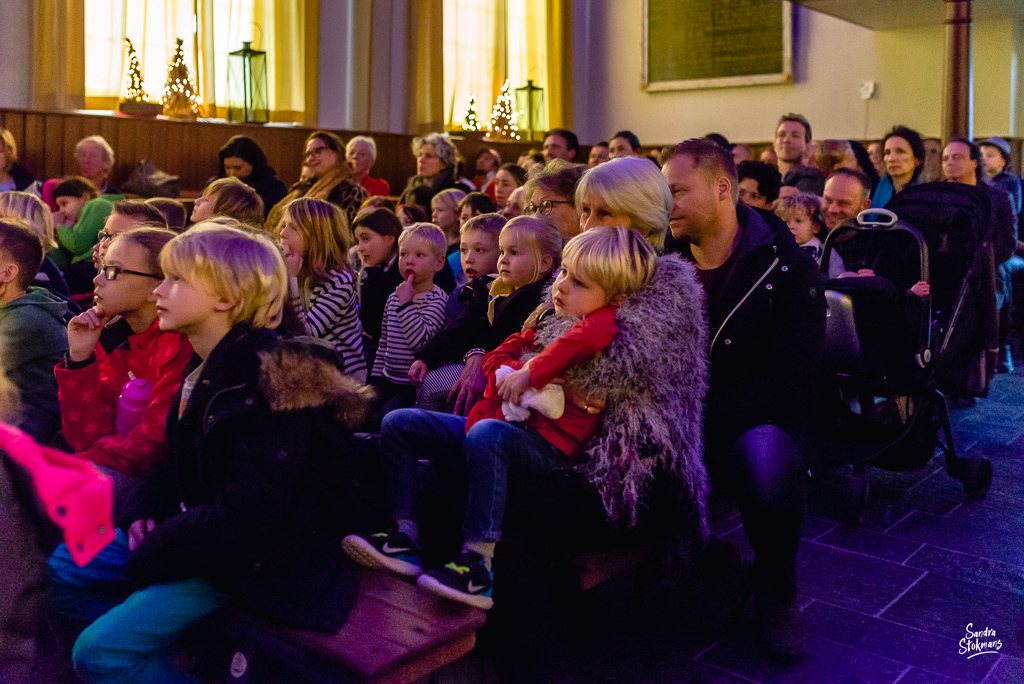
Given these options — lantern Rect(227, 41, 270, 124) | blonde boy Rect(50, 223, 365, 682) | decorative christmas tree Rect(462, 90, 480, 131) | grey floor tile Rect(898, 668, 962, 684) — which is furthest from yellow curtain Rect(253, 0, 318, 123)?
grey floor tile Rect(898, 668, 962, 684)

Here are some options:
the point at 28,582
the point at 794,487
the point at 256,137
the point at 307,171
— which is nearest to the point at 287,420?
the point at 28,582

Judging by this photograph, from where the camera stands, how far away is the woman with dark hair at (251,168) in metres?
5.77

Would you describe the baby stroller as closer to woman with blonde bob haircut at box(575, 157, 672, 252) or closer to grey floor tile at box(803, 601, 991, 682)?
grey floor tile at box(803, 601, 991, 682)

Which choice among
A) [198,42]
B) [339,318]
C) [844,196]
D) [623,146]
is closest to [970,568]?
[844,196]

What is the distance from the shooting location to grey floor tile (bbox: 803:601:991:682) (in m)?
2.22

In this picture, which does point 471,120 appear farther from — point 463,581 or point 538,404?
point 463,581

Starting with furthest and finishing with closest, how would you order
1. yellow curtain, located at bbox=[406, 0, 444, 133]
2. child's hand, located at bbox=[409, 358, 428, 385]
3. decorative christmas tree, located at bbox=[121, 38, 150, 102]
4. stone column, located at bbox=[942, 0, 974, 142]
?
yellow curtain, located at bbox=[406, 0, 444, 133]
decorative christmas tree, located at bbox=[121, 38, 150, 102]
stone column, located at bbox=[942, 0, 974, 142]
child's hand, located at bbox=[409, 358, 428, 385]

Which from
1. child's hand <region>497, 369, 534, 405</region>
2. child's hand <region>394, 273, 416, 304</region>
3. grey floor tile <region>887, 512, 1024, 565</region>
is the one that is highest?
child's hand <region>394, 273, 416, 304</region>

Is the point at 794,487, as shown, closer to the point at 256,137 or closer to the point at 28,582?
the point at 28,582

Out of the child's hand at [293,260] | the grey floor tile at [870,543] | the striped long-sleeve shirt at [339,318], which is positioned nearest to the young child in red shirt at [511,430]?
the striped long-sleeve shirt at [339,318]

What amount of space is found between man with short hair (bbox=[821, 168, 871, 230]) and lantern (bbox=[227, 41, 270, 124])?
18.2ft

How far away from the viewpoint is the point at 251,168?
5.87m

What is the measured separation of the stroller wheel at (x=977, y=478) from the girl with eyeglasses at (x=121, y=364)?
2.84m

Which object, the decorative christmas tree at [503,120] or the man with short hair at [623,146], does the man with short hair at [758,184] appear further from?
the decorative christmas tree at [503,120]
